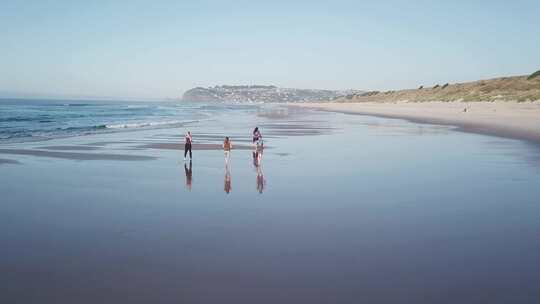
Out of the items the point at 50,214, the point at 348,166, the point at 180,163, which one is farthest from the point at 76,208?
the point at 348,166

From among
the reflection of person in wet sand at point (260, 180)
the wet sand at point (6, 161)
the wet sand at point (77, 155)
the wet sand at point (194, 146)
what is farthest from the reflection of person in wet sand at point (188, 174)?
the wet sand at point (6, 161)

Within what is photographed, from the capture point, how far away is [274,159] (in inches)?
696

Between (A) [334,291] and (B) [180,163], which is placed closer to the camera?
(A) [334,291]

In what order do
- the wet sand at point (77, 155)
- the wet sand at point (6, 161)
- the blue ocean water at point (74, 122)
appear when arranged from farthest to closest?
the blue ocean water at point (74, 122) < the wet sand at point (77, 155) < the wet sand at point (6, 161)

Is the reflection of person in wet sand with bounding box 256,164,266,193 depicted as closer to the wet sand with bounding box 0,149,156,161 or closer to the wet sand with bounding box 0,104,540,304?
the wet sand with bounding box 0,104,540,304

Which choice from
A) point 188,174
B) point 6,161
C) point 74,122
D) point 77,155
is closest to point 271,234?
point 188,174

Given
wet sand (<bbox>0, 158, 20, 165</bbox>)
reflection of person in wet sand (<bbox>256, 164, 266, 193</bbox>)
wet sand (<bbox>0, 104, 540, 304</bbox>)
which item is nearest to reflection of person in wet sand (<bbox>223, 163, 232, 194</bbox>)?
wet sand (<bbox>0, 104, 540, 304</bbox>)

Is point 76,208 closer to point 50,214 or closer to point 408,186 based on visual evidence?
point 50,214

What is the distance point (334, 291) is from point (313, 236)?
2186 mm

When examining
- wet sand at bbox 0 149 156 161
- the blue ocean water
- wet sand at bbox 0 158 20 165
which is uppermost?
wet sand at bbox 0 158 20 165

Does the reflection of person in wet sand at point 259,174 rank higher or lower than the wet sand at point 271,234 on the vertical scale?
lower

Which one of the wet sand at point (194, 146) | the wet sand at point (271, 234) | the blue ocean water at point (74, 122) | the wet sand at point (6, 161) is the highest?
the wet sand at point (271, 234)

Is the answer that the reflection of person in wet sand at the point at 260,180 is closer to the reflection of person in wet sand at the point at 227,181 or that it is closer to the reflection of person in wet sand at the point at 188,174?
the reflection of person in wet sand at the point at 227,181

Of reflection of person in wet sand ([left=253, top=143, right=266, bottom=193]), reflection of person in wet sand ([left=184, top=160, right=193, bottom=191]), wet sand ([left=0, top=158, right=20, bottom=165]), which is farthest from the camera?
wet sand ([left=0, top=158, right=20, bottom=165])
